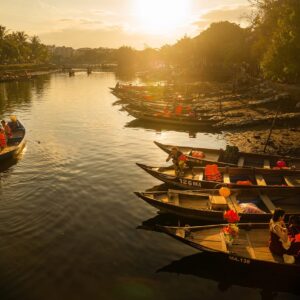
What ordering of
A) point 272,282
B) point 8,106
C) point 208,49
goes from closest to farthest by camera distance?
1. point 272,282
2. point 8,106
3. point 208,49

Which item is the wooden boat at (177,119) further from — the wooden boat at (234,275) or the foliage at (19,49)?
the foliage at (19,49)

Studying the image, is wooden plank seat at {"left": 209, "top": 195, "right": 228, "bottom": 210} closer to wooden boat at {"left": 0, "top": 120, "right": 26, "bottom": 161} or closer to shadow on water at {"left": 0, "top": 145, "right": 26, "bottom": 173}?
shadow on water at {"left": 0, "top": 145, "right": 26, "bottom": 173}

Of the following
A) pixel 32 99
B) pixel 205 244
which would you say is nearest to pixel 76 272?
pixel 205 244

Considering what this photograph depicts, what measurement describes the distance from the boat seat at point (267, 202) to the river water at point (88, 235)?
4.20 m

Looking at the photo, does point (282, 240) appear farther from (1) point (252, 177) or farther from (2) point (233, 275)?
(1) point (252, 177)

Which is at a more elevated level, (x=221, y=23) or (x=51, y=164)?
(x=221, y=23)

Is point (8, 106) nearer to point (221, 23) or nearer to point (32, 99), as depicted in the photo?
point (32, 99)

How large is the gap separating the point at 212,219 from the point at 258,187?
329 cm

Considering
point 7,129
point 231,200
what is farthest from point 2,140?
point 231,200

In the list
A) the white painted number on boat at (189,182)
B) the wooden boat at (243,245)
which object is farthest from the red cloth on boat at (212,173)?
the wooden boat at (243,245)

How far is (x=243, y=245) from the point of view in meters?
13.2

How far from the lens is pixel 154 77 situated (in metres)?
125

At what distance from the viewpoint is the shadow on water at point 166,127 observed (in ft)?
131

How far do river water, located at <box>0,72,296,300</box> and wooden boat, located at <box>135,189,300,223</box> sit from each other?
157 centimetres
